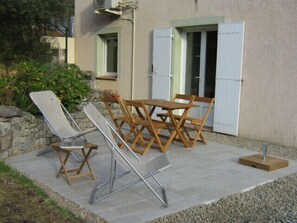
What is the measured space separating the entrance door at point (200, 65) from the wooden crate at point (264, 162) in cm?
266

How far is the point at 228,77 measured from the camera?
7.79m

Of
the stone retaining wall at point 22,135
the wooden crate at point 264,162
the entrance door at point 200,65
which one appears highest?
the entrance door at point 200,65

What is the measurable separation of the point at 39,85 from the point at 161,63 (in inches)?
119

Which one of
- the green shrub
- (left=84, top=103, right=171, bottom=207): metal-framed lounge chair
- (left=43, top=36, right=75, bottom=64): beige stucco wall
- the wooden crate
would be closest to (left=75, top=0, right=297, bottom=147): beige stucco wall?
the wooden crate

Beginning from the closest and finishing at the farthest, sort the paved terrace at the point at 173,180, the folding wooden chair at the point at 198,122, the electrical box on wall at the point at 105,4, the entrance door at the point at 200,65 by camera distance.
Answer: the paved terrace at the point at 173,180 → the folding wooden chair at the point at 198,122 → the entrance door at the point at 200,65 → the electrical box on wall at the point at 105,4

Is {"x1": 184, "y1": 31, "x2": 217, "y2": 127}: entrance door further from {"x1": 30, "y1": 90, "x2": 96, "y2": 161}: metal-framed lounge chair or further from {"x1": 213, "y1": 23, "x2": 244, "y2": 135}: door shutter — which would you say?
{"x1": 30, "y1": 90, "x2": 96, "y2": 161}: metal-framed lounge chair

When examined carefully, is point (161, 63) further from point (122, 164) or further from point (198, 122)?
point (122, 164)

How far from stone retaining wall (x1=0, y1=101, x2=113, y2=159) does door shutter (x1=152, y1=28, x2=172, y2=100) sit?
10.5 ft

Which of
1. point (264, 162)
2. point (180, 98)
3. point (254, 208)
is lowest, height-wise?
point (254, 208)

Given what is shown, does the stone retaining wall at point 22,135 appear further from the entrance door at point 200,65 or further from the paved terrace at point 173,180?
the entrance door at point 200,65

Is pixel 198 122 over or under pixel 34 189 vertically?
over

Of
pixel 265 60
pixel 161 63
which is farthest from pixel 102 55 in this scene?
pixel 265 60

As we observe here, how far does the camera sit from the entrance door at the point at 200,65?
8594 mm

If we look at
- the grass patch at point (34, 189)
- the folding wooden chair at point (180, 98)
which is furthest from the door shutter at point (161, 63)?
the grass patch at point (34, 189)
